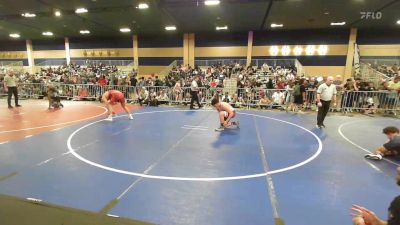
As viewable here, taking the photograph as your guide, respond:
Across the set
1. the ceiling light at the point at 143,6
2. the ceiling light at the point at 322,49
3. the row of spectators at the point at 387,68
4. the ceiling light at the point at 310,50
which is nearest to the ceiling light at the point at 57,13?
the ceiling light at the point at 143,6

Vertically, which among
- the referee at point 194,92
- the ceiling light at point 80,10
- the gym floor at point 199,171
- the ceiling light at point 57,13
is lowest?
the gym floor at point 199,171

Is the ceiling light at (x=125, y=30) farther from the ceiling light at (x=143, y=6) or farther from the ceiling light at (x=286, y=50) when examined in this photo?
the ceiling light at (x=286, y=50)

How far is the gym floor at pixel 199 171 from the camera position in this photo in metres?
3.58

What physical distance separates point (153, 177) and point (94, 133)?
3.82 metres

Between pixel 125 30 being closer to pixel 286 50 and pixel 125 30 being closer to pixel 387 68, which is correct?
pixel 286 50

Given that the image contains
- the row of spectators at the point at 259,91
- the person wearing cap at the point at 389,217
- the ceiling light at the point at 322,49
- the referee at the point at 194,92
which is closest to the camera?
the person wearing cap at the point at 389,217

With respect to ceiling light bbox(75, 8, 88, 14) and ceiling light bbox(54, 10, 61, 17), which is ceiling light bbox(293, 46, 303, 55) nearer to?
ceiling light bbox(75, 8, 88, 14)

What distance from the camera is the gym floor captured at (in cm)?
358

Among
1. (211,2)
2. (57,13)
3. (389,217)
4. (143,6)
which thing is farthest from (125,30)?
(389,217)

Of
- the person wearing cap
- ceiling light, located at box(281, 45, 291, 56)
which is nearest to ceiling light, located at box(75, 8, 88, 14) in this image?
ceiling light, located at box(281, 45, 291, 56)

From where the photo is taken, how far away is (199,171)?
4.89m

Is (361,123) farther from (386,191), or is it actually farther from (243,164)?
(243,164)

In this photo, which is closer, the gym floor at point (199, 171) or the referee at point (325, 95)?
the gym floor at point (199, 171)

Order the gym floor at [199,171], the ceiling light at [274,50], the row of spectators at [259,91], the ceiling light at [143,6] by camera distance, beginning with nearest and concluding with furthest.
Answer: the gym floor at [199,171]
the row of spectators at [259,91]
the ceiling light at [143,6]
the ceiling light at [274,50]
